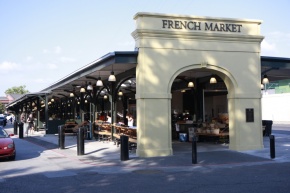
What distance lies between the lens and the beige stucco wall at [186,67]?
47.7 ft

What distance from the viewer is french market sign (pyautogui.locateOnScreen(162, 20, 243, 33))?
1500cm

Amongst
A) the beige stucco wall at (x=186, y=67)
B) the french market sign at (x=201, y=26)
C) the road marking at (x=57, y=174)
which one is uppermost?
the french market sign at (x=201, y=26)

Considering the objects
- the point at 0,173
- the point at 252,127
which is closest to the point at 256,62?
the point at 252,127

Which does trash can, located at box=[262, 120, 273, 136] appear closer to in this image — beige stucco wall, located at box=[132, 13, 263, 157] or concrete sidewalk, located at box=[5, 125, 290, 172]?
concrete sidewalk, located at box=[5, 125, 290, 172]

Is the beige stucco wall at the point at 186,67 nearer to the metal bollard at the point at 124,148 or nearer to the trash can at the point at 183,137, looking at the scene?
the metal bollard at the point at 124,148

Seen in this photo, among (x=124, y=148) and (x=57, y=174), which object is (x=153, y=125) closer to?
(x=124, y=148)

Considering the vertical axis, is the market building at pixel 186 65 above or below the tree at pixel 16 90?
below

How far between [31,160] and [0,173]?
2.79 m

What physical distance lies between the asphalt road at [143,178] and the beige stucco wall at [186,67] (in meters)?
3.11

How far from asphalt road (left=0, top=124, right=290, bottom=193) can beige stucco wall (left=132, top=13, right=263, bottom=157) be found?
3.11 meters

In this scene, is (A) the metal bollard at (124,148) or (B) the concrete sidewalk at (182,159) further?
(A) the metal bollard at (124,148)

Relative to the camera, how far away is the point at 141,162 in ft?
42.7

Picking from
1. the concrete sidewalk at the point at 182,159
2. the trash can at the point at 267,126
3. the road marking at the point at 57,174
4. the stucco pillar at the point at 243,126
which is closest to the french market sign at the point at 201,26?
the stucco pillar at the point at 243,126

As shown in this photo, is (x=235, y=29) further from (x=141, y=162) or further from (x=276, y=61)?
(x=141, y=162)
